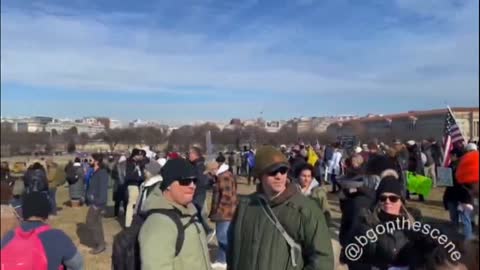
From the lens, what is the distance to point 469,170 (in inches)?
41.1

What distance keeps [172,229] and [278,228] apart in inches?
24.6

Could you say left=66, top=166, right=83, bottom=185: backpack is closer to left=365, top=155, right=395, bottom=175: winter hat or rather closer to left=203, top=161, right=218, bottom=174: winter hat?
left=203, top=161, right=218, bottom=174: winter hat

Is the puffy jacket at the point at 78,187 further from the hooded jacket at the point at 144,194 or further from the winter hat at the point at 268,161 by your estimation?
the winter hat at the point at 268,161

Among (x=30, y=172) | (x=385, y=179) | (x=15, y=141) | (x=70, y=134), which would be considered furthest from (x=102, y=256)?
(x=70, y=134)

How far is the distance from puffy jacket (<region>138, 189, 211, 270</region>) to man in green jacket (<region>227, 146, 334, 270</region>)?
309mm

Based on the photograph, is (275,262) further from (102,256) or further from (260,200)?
(102,256)

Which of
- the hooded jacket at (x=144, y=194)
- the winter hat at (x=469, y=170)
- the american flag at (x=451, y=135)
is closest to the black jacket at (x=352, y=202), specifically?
the hooded jacket at (x=144, y=194)

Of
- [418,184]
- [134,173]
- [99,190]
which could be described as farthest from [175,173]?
[418,184]

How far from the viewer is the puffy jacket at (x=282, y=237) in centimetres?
319

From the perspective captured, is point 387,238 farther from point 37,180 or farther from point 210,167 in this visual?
point 37,180

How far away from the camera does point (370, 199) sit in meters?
4.78

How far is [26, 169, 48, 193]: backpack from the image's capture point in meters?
12.8

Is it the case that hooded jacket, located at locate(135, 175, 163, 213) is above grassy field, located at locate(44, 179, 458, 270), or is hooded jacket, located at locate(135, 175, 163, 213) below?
above

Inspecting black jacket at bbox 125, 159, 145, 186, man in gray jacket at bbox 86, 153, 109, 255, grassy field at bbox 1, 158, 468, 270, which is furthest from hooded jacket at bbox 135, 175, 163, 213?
black jacket at bbox 125, 159, 145, 186
